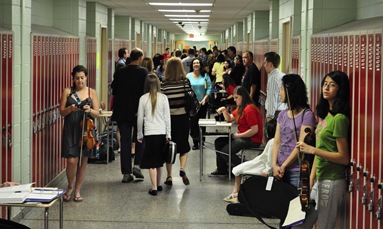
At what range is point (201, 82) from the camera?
1148 centimetres

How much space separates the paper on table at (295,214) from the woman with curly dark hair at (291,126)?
0.93 metres

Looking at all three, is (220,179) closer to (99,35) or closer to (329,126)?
(329,126)

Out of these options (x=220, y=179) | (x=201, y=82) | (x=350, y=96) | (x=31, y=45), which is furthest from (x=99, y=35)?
(x=350, y=96)

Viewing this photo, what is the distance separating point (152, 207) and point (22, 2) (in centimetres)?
256

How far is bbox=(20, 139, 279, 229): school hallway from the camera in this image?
22.9 feet

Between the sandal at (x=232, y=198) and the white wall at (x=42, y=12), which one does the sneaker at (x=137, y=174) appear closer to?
the sandal at (x=232, y=198)

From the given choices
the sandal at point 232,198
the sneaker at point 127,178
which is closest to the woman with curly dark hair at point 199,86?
the sneaker at point 127,178

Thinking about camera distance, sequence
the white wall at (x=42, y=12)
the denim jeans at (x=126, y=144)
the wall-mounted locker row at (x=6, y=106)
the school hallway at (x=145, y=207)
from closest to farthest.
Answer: the wall-mounted locker row at (x=6, y=106) < the school hallway at (x=145, y=207) < the denim jeans at (x=126, y=144) < the white wall at (x=42, y=12)

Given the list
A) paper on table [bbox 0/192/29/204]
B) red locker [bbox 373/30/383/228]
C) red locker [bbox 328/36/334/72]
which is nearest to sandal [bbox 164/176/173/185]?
red locker [bbox 328/36/334/72]

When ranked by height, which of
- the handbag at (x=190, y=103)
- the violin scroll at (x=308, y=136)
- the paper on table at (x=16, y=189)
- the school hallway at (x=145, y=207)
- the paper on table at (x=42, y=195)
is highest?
the handbag at (x=190, y=103)

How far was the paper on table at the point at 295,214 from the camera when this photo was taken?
15.6ft

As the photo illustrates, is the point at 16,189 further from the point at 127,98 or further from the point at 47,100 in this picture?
the point at 127,98

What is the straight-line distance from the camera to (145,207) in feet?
25.3

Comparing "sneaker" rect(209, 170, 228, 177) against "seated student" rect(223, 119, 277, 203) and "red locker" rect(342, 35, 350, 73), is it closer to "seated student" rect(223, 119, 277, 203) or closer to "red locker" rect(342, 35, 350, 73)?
"seated student" rect(223, 119, 277, 203)
